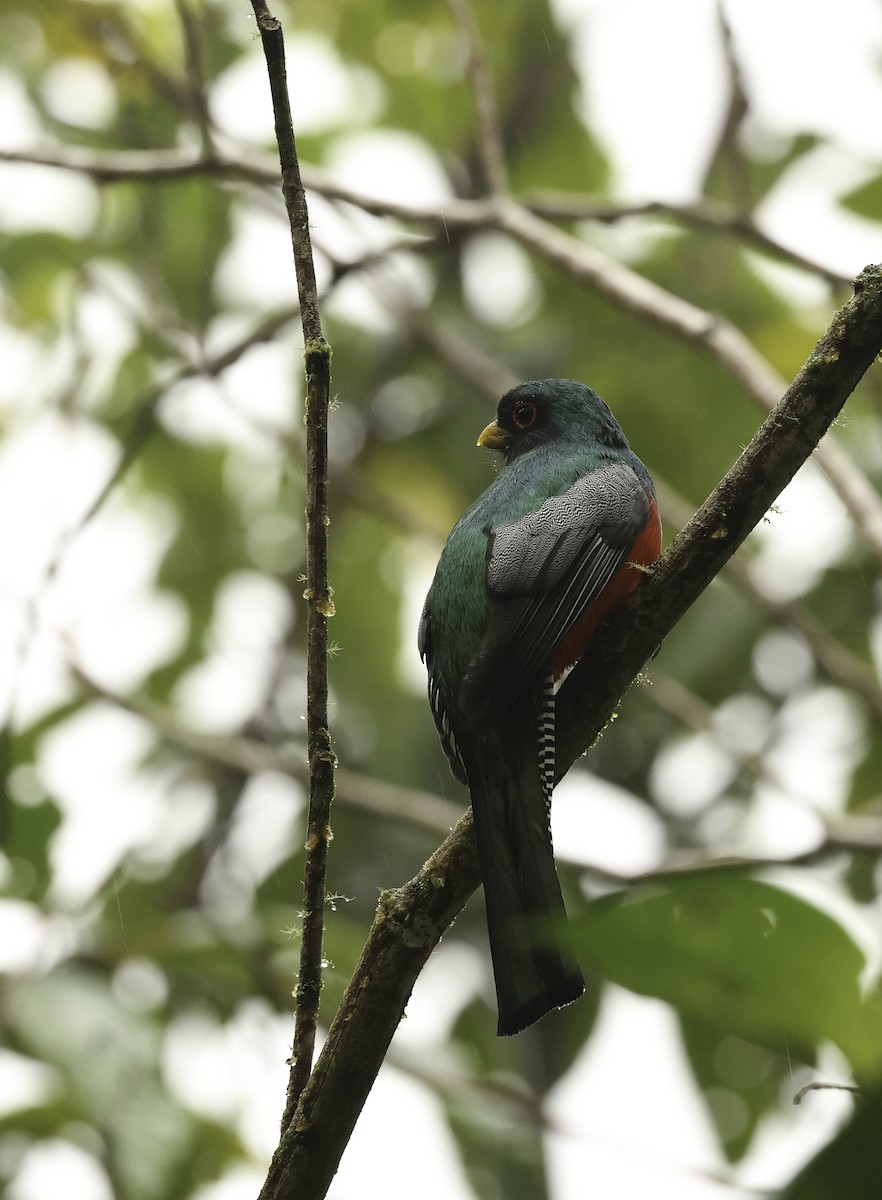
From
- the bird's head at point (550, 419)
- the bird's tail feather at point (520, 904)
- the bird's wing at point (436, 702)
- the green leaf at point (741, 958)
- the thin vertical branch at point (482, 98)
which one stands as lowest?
the green leaf at point (741, 958)

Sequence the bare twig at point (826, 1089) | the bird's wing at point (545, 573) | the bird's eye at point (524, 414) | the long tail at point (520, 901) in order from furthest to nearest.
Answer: the bird's eye at point (524, 414) → the bird's wing at point (545, 573) → the long tail at point (520, 901) → the bare twig at point (826, 1089)

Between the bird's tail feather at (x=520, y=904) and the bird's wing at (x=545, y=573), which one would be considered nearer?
the bird's tail feather at (x=520, y=904)

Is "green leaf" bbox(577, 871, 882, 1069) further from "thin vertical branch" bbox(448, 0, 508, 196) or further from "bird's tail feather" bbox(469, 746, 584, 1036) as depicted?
"thin vertical branch" bbox(448, 0, 508, 196)

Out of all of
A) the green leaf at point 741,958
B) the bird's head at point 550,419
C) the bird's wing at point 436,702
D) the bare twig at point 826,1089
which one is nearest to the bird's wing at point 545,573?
the bird's wing at point 436,702

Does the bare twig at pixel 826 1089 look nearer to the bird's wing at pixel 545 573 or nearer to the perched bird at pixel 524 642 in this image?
the perched bird at pixel 524 642

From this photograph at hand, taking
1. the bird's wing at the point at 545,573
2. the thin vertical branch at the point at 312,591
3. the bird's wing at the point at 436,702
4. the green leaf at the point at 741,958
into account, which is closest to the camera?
the green leaf at the point at 741,958

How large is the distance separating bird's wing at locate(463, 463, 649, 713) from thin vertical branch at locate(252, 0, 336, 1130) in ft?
2.66

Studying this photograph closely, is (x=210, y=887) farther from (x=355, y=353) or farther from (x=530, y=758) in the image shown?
(x=530, y=758)

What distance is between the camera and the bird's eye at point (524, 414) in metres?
4.13

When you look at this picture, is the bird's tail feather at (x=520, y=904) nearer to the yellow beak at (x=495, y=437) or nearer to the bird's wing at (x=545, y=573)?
the bird's wing at (x=545, y=573)

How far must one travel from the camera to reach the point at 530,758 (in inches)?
110

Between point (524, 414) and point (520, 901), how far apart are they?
6.46ft

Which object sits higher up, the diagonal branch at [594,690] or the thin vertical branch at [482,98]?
the thin vertical branch at [482,98]

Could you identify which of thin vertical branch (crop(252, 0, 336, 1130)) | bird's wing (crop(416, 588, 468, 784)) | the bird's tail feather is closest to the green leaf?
thin vertical branch (crop(252, 0, 336, 1130))
